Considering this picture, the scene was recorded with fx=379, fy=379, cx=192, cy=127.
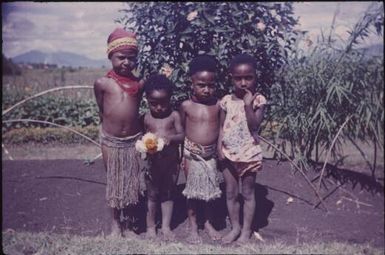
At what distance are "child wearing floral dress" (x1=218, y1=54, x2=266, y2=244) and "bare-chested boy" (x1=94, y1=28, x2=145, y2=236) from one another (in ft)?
2.72

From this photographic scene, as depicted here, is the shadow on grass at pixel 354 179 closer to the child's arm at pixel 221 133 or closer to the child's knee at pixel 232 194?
the child's knee at pixel 232 194

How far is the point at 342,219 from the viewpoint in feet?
13.6

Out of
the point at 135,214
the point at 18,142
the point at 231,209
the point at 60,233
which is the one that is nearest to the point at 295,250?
the point at 231,209

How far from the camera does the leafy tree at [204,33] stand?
386 centimetres

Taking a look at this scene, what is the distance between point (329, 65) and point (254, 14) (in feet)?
4.24

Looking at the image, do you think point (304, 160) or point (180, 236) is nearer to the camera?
point (180, 236)

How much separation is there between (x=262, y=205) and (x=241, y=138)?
1252mm

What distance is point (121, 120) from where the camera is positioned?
3.46 metres

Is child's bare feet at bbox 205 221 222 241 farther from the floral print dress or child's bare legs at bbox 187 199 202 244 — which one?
the floral print dress

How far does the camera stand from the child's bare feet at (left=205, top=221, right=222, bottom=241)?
367 centimetres

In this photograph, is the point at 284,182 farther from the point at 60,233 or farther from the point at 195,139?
the point at 60,233

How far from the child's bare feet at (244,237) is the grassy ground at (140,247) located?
116 mm

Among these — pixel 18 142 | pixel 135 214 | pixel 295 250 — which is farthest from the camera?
pixel 18 142

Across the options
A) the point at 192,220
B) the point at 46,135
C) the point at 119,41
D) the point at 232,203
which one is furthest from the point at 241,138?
the point at 46,135
